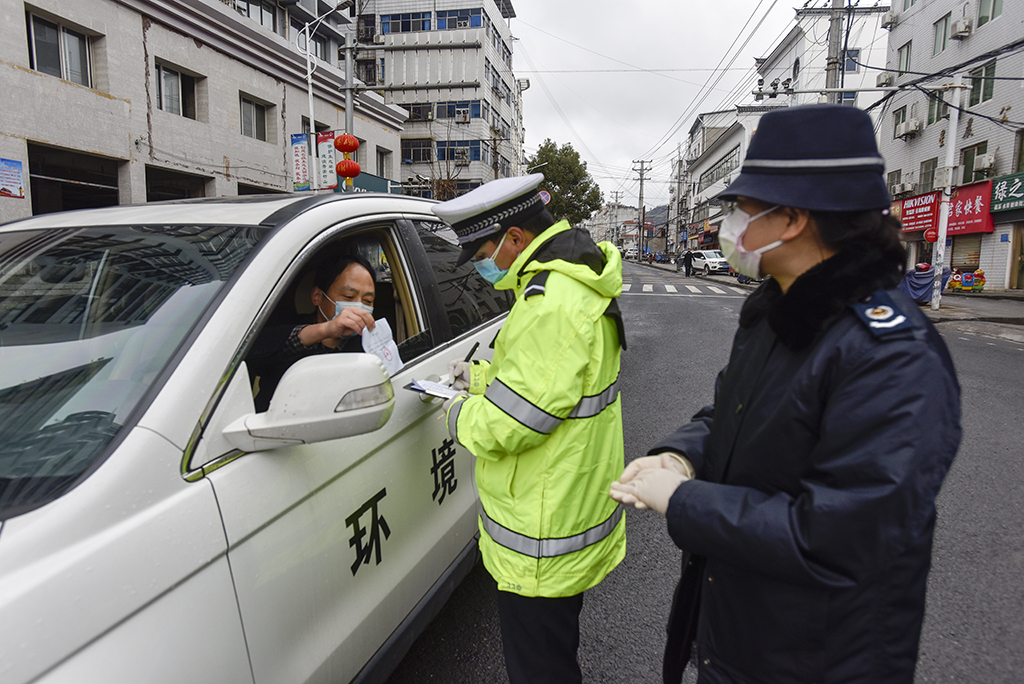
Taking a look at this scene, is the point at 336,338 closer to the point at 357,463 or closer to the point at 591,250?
the point at 357,463

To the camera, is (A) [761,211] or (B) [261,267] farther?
(B) [261,267]

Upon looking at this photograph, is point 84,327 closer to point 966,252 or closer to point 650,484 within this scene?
point 650,484

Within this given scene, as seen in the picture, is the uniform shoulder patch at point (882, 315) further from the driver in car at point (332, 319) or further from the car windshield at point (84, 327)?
the driver in car at point (332, 319)

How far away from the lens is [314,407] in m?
1.28

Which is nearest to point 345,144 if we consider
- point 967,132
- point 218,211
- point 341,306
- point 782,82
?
point 341,306

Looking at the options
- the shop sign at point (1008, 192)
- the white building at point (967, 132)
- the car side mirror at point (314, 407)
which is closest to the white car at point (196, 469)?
the car side mirror at point (314, 407)

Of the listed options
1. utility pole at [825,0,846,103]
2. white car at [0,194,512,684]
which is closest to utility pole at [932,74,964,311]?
utility pole at [825,0,846,103]

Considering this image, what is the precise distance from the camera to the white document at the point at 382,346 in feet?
6.89

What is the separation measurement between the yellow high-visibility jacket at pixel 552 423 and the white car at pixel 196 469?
302 millimetres

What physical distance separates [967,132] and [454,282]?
29.5 meters

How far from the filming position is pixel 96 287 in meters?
1.64

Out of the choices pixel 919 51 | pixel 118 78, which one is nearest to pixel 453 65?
pixel 919 51

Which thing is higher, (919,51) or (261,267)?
(919,51)

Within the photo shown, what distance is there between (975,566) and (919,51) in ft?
108
